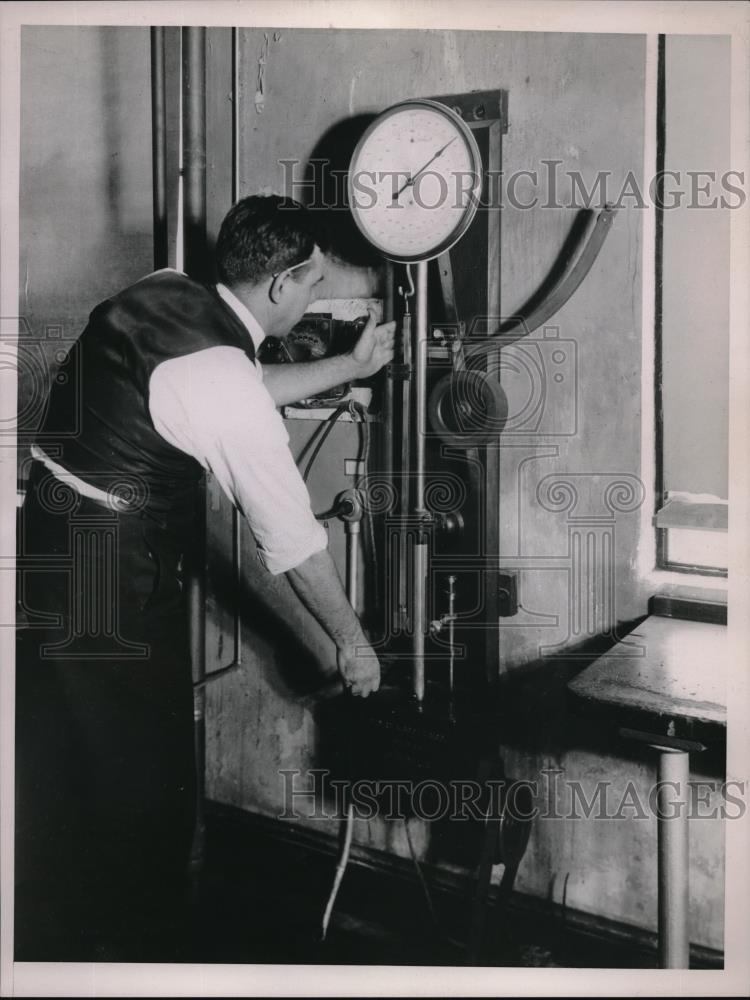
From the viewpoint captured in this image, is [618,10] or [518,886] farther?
[518,886]

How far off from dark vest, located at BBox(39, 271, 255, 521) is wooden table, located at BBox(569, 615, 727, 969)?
2.58 ft

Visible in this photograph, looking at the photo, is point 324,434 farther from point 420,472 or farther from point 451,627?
point 451,627

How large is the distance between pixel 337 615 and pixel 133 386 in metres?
0.52

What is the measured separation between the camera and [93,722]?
147cm

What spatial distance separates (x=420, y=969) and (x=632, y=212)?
139 cm

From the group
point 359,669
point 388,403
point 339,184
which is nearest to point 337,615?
point 359,669

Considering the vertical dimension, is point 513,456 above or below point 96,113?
below

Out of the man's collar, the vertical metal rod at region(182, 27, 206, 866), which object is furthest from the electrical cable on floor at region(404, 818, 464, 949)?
the man's collar

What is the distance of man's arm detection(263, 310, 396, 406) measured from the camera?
1499 mm

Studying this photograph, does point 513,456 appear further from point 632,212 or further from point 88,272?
point 88,272

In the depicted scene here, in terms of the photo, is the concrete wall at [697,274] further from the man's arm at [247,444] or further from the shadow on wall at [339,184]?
the man's arm at [247,444]

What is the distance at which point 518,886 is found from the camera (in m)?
1.61

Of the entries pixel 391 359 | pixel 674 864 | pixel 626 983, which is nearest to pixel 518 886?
pixel 626 983

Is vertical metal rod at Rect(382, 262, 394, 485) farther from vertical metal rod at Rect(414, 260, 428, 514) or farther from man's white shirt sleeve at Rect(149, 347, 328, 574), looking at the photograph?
man's white shirt sleeve at Rect(149, 347, 328, 574)
